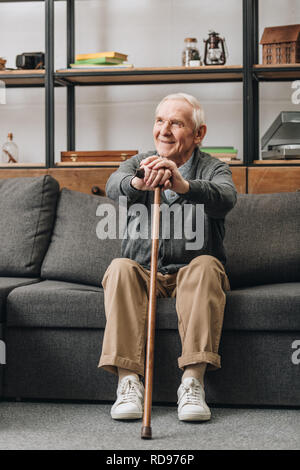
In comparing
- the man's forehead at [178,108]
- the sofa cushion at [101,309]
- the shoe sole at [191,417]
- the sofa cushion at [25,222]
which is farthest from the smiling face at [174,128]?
the shoe sole at [191,417]

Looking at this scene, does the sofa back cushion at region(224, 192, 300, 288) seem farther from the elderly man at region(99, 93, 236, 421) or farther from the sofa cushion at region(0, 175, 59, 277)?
the sofa cushion at region(0, 175, 59, 277)

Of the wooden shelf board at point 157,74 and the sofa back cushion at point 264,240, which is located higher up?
the wooden shelf board at point 157,74

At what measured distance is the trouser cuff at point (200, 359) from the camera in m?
1.93

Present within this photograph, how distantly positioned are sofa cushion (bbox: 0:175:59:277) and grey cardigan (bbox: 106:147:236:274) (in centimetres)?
54

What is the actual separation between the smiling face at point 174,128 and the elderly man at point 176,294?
0.03m

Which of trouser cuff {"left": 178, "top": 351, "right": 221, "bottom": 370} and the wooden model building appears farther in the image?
the wooden model building

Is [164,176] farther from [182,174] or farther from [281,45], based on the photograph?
[281,45]

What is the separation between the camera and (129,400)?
6.28ft

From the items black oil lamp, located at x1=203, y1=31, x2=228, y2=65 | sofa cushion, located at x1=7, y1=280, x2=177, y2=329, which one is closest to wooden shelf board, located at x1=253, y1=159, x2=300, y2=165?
black oil lamp, located at x1=203, y1=31, x2=228, y2=65

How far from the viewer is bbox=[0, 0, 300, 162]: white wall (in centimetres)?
339

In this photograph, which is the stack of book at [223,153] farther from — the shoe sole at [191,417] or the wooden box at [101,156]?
the shoe sole at [191,417]

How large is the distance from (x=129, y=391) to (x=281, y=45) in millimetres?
1951

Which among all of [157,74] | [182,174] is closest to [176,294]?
[182,174]

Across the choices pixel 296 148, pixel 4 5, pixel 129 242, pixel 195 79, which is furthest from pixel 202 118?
pixel 4 5
